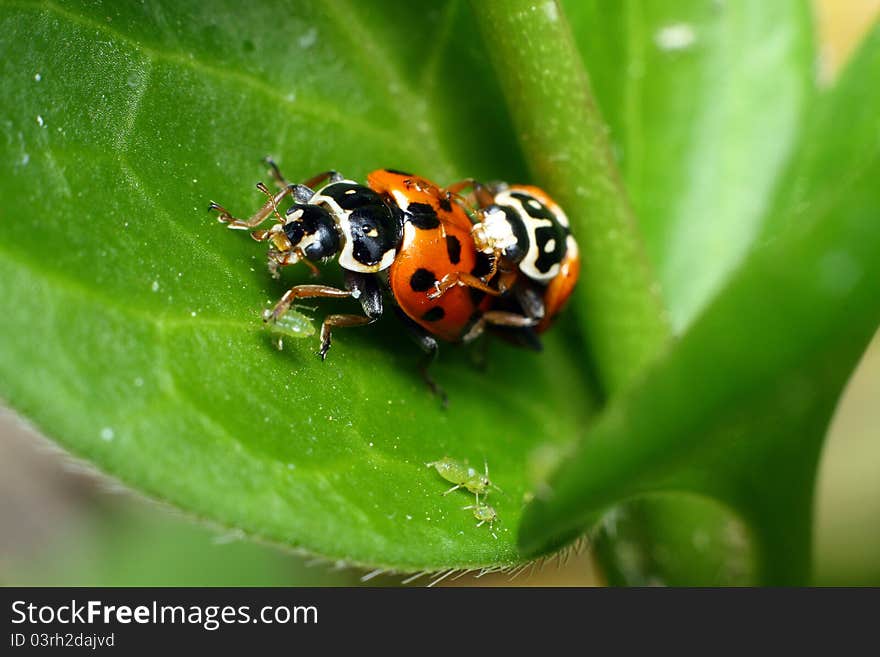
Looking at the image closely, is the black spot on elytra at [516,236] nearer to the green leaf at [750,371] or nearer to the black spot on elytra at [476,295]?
the black spot on elytra at [476,295]

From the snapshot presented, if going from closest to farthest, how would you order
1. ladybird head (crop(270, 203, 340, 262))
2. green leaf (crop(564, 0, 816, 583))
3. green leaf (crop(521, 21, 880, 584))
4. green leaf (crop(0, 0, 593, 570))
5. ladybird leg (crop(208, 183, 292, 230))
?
green leaf (crop(521, 21, 880, 584)) → green leaf (crop(0, 0, 593, 570)) → ladybird leg (crop(208, 183, 292, 230)) → ladybird head (crop(270, 203, 340, 262)) → green leaf (crop(564, 0, 816, 583))

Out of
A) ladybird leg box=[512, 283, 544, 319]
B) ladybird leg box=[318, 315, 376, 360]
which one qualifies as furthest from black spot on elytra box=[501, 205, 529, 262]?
ladybird leg box=[318, 315, 376, 360]

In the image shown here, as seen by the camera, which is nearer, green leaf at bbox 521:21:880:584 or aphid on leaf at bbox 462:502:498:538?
green leaf at bbox 521:21:880:584

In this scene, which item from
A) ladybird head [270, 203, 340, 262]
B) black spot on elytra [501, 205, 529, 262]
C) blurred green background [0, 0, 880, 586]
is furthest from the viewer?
blurred green background [0, 0, 880, 586]

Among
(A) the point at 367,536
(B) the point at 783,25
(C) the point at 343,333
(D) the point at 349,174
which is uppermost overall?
(B) the point at 783,25

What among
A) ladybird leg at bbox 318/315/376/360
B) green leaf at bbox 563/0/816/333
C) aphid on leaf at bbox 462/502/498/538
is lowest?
aphid on leaf at bbox 462/502/498/538

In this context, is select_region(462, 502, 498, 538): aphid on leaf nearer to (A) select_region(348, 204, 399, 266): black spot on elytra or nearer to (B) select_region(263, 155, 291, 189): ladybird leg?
(A) select_region(348, 204, 399, 266): black spot on elytra

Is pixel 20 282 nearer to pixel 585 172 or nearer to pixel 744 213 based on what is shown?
pixel 585 172

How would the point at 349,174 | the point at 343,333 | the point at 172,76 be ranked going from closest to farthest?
the point at 172,76, the point at 343,333, the point at 349,174
